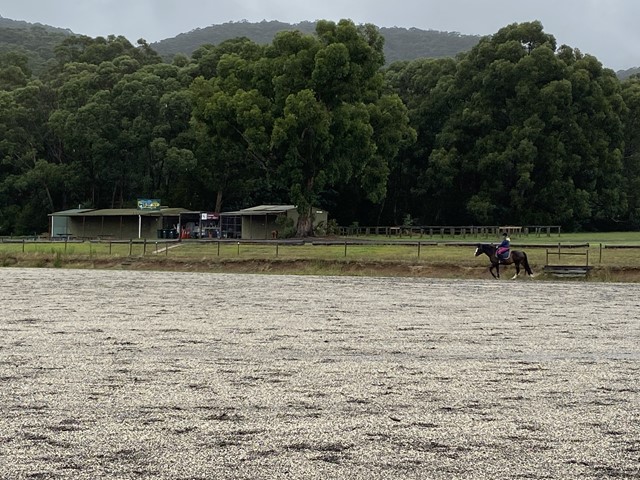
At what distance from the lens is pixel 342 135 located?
164 ft

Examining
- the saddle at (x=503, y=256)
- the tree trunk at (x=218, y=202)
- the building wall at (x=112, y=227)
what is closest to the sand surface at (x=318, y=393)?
the saddle at (x=503, y=256)

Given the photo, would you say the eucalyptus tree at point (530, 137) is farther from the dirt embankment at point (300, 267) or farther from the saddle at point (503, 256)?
the saddle at point (503, 256)

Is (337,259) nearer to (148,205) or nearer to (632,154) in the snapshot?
(148,205)

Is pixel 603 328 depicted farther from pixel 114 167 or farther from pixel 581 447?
pixel 114 167

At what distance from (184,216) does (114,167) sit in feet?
37.4

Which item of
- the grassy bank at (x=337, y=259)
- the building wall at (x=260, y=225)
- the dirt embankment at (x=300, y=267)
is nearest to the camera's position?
the dirt embankment at (x=300, y=267)

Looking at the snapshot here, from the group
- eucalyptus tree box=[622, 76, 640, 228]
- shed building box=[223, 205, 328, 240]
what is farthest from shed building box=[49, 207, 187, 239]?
eucalyptus tree box=[622, 76, 640, 228]

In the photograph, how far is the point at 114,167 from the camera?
6481 centimetres

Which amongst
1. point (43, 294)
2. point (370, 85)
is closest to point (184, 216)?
point (370, 85)

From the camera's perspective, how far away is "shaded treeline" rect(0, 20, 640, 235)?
51125mm

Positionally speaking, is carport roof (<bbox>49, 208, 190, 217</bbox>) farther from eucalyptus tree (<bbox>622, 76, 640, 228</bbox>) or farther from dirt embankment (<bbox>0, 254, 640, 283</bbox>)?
eucalyptus tree (<bbox>622, 76, 640, 228</bbox>)

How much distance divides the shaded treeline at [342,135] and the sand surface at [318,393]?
34.8 m

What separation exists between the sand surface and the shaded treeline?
114 feet

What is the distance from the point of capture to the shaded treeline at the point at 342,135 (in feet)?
168
